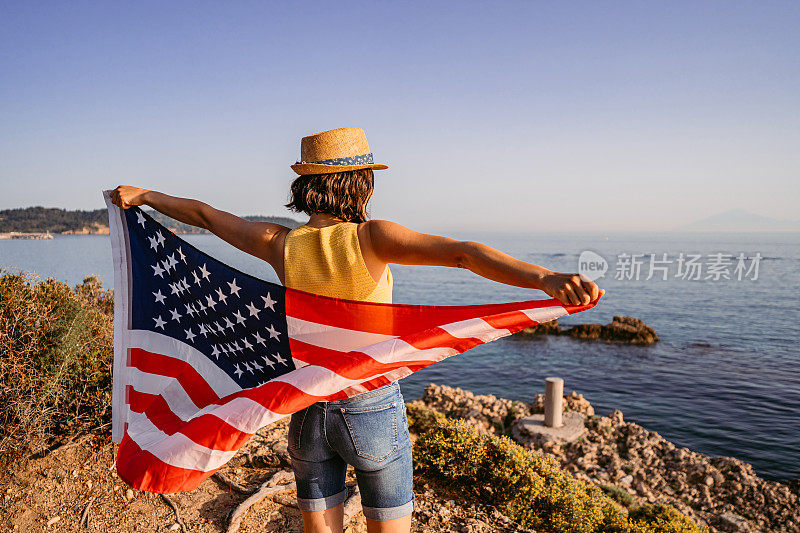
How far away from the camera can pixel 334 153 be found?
203 centimetres

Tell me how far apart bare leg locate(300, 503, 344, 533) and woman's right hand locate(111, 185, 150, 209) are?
6.17 feet

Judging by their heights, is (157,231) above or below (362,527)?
above

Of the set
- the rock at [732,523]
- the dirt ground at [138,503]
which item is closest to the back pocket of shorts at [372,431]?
the dirt ground at [138,503]

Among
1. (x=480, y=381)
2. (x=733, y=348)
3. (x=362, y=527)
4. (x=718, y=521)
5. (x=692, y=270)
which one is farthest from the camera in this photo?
(x=692, y=270)

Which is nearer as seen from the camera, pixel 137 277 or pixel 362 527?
pixel 137 277

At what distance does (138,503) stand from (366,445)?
3.27m

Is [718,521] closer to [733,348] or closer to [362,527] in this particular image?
[362,527]

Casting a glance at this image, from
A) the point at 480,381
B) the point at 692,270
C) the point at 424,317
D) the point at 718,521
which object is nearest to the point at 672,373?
the point at 480,381

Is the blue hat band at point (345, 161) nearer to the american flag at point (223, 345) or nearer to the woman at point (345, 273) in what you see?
the woman at point (345, 273)

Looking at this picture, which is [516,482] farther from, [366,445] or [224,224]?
[224,224]

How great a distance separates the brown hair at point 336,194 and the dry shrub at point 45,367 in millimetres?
4094

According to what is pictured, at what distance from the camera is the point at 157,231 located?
10.1 ft

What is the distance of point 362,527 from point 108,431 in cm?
268

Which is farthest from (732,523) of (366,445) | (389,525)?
(366,445)
